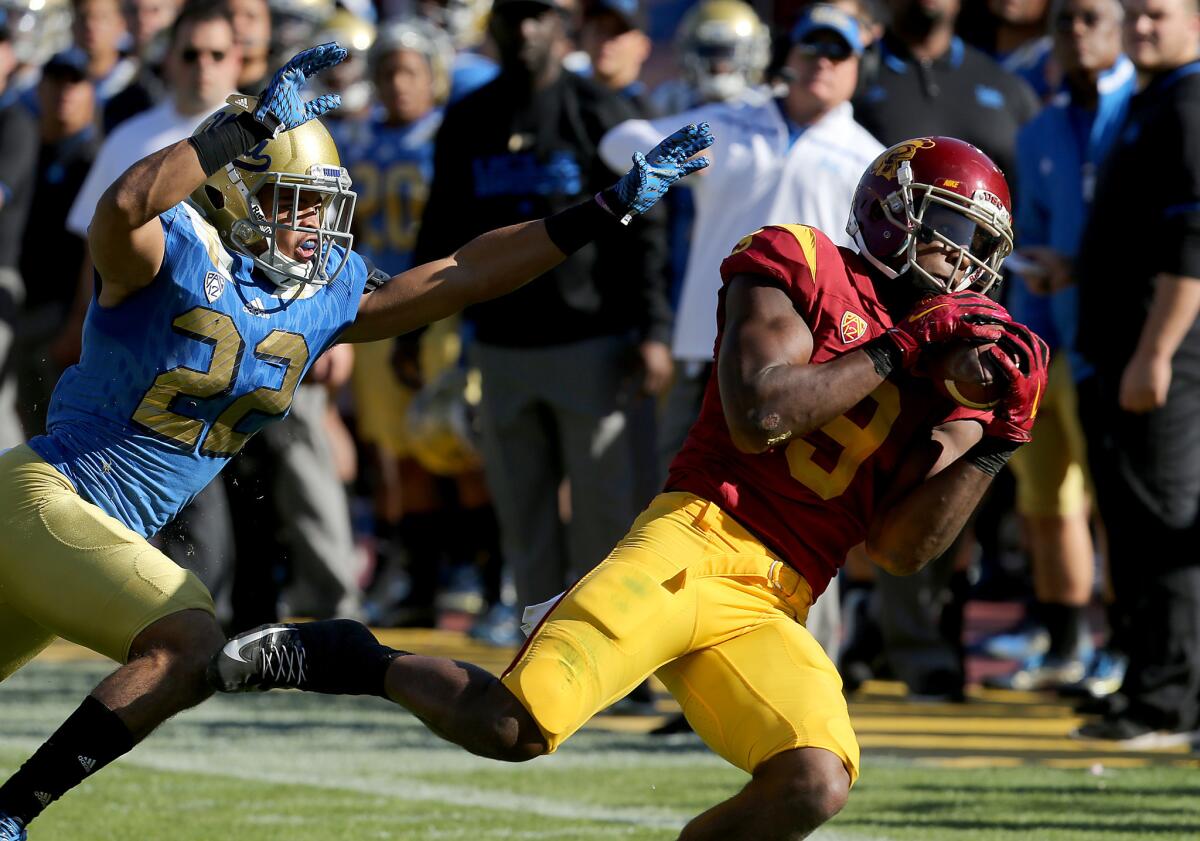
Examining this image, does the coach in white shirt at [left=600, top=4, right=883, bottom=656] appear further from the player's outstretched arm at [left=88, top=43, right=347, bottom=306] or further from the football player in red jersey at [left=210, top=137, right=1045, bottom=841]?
the player's outstretched arm at [left=88, top=43, right=347, bottom=306]

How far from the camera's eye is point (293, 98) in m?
3.90

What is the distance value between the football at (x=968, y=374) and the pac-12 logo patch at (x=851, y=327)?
0.17 meters

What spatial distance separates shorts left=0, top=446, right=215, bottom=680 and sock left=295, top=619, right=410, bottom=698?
0.32 meters

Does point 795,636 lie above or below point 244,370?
below

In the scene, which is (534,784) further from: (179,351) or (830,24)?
(830,24)

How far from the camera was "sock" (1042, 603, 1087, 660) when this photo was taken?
24.1 feet

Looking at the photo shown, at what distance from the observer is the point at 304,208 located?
14.0 ft

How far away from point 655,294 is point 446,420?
184 centimetres

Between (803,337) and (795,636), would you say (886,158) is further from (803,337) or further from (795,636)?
(795,636)

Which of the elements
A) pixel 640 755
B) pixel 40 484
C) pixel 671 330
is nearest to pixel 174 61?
pixel 671 330

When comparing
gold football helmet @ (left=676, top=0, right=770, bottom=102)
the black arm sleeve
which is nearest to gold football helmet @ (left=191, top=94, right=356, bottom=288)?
the black arm sleeve

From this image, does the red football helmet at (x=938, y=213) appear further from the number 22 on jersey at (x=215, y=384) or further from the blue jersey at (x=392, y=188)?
the blue jersey at (x=392, y=188)

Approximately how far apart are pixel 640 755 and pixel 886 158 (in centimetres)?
238

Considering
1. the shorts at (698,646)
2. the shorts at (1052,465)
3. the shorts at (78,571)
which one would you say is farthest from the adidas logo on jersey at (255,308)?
the shorts at (1052,465)
